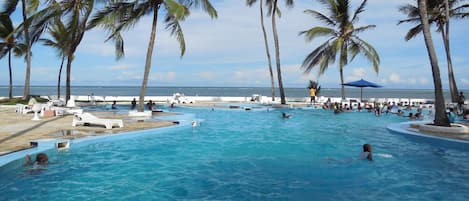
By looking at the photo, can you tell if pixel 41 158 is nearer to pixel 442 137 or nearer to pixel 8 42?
pixel 442 137


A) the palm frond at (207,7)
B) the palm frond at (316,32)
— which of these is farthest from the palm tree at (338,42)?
the palm frond at (207,7)

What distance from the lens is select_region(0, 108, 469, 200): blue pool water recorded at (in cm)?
589

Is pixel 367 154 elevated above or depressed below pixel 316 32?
below

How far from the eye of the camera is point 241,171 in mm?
7449

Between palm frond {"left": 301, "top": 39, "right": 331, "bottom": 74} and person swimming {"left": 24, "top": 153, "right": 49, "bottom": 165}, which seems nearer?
person swimming {"left": 24, "top": 153, "right": 49, "bottom": 165}

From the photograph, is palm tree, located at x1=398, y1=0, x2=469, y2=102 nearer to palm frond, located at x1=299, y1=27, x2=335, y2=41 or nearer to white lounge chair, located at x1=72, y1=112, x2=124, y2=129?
palm frond, located at x1=299, y1=27, x2=335, y2=41

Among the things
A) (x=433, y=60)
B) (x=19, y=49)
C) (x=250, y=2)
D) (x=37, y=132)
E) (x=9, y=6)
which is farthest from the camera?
(x=250, y=2)

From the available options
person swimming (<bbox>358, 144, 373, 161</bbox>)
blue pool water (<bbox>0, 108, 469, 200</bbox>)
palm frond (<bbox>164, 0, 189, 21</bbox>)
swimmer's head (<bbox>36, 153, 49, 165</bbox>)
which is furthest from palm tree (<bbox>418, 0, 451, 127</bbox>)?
swimmer's head (<bbox>36, 153, 49, 165</bbox>)

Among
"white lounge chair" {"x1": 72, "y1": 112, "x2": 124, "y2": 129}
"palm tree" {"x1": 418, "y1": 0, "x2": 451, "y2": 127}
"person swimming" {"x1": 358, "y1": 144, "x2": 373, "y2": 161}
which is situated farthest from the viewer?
"white lounge chair" {"x1": 72, "y1": 112, "x2": 124, "y2": 129}

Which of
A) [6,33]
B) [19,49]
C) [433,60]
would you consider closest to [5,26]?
[6,33]

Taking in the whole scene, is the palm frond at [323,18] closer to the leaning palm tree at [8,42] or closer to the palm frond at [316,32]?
the palm frond at [316,32]

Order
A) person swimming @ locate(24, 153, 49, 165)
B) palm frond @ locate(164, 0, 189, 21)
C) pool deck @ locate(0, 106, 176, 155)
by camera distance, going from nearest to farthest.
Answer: person swimming @ locate(24, 153, 49, 165), pool deck @ locate(0, 106, 176, 155), palm frond @ locate(164, 0, 189, 21)

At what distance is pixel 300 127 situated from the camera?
14461mm

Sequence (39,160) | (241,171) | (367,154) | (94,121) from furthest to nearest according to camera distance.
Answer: (94,121), (367,154), (241,171), (39,160)
